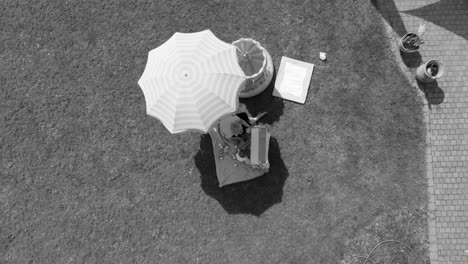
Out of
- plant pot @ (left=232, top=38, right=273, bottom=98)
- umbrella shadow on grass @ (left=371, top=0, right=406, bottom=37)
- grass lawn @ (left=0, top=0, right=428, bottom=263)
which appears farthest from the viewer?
umbrella shadow on grass @ (left=371, top=0, right=406, bottom=37)

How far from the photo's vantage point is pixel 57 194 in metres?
10.1

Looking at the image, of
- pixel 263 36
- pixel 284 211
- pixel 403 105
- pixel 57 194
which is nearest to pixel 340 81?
pixel 403 105

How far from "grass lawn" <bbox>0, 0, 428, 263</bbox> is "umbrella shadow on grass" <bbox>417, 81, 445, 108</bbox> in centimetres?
29

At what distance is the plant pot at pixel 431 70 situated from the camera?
30.5 feet

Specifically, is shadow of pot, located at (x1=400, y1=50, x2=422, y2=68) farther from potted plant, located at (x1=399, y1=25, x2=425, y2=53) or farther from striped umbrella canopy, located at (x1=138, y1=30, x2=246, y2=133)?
striped umbrella canopy, located at (x1=138, y1=30, x2=246, y2=133)

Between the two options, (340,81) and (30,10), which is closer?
(340,81)

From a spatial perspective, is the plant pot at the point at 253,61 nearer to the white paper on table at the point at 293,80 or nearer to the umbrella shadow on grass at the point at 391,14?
the white paper on table at the point at 293,80

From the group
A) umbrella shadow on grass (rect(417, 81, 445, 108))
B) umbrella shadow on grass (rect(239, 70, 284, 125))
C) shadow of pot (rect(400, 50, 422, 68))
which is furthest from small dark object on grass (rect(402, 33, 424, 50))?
umbrella shadow on grass (rect(239, 70, 284, 125))

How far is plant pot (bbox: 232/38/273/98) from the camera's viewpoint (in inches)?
359

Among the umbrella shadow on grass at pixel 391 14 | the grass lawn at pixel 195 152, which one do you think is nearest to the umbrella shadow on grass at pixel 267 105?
the grass lawn at pixel 195 152

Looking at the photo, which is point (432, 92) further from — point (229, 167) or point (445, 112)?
point (229, 167)

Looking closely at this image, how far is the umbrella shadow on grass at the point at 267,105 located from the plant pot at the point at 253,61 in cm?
44

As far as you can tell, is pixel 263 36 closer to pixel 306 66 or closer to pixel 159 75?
pixel 306 66

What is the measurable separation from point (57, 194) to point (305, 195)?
7138 mm
